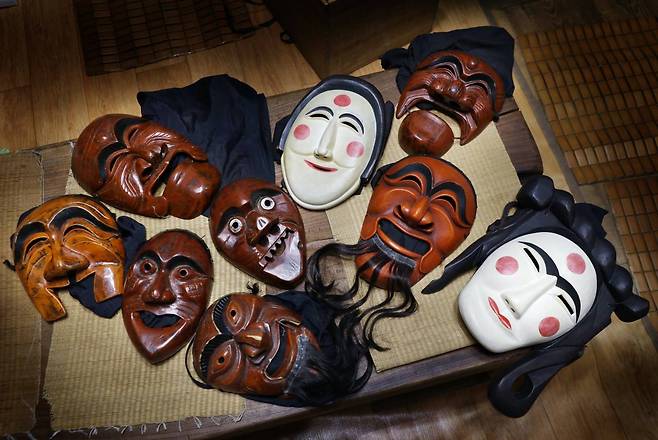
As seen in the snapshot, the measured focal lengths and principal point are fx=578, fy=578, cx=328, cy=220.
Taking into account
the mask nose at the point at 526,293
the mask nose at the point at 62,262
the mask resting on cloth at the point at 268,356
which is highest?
the mask nose at the point at 62,262

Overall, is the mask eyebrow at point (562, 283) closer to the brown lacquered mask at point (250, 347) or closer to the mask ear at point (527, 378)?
the mask ear at point (527, 378)

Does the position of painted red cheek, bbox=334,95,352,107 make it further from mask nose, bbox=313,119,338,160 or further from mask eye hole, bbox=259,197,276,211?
mask eye hole, bbox=259,197,276,211

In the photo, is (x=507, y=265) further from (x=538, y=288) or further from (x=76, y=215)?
(x=76, y=215)

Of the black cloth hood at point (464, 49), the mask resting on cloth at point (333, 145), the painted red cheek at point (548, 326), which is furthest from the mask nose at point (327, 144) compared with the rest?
the painted red cheek at point (548, 326)

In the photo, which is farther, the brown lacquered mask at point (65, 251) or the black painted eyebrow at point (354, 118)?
the black painted eyebrow at point (354, 118)

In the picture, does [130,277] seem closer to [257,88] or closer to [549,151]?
[257,88]

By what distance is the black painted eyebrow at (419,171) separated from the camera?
1.71 metres

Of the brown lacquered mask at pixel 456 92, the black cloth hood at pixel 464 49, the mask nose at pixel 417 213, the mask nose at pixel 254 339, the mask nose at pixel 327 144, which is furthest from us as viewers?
the black cloth hood at pixel 464 49

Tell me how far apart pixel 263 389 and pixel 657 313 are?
56.0 inches

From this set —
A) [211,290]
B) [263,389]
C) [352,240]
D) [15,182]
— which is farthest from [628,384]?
[15,182]

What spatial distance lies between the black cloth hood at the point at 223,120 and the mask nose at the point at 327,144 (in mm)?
251

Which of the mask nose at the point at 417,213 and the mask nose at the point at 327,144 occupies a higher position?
the mask nose at the point at 327,144

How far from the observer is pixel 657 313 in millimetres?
2035

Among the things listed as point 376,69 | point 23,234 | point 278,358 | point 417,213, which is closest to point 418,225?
point 417,213
